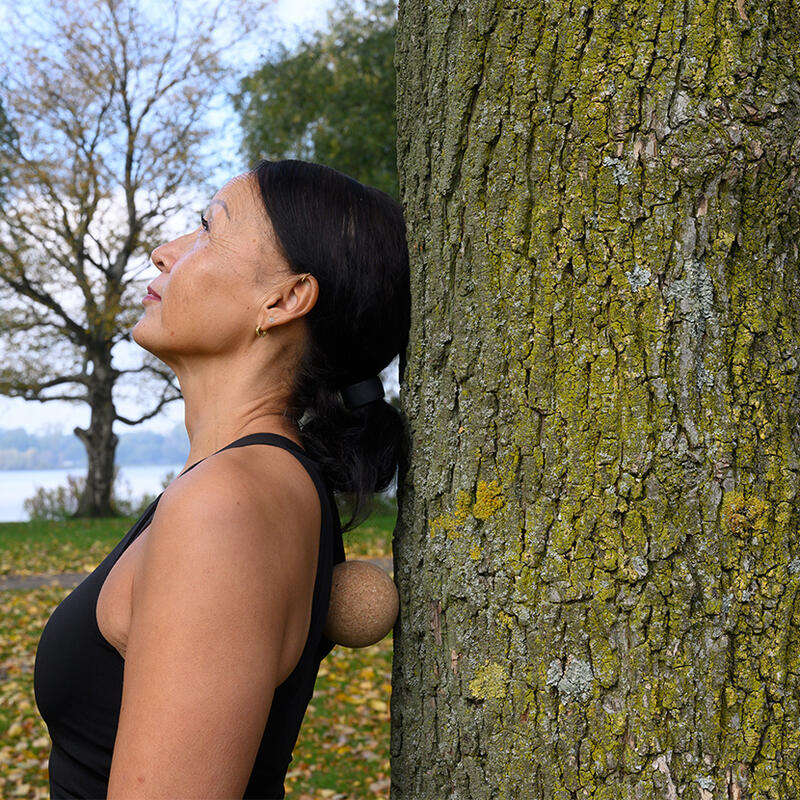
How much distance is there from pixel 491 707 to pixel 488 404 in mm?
544

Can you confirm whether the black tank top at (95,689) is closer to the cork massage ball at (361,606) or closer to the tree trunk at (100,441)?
the cork massage ball at (361,606)

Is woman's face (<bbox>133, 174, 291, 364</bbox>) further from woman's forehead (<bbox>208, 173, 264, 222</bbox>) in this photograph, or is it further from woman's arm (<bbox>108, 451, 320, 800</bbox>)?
woman's arm (<bbox>108, 451, 320, 800</bbox>)

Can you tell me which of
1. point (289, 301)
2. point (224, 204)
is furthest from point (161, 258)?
point (289, 301)

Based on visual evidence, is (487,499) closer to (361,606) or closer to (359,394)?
(361,606)

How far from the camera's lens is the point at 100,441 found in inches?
811

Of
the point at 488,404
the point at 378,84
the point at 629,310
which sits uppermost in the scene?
the point at 378,84

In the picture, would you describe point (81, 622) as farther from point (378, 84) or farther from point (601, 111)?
point (378, 84)

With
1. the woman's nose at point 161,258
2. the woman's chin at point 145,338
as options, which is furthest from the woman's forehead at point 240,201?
the woman's chin at point 145,338

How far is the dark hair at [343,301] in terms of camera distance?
178cm

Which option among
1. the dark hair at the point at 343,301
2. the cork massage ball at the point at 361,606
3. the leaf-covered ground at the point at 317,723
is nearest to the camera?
the cork massage ball at the point at 361,606

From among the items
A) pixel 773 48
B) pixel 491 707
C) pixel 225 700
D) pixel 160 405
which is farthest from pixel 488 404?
pixel 160 405

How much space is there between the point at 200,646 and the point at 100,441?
67.7ft

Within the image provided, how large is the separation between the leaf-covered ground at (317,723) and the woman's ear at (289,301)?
0.67 m

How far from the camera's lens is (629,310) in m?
1.43
